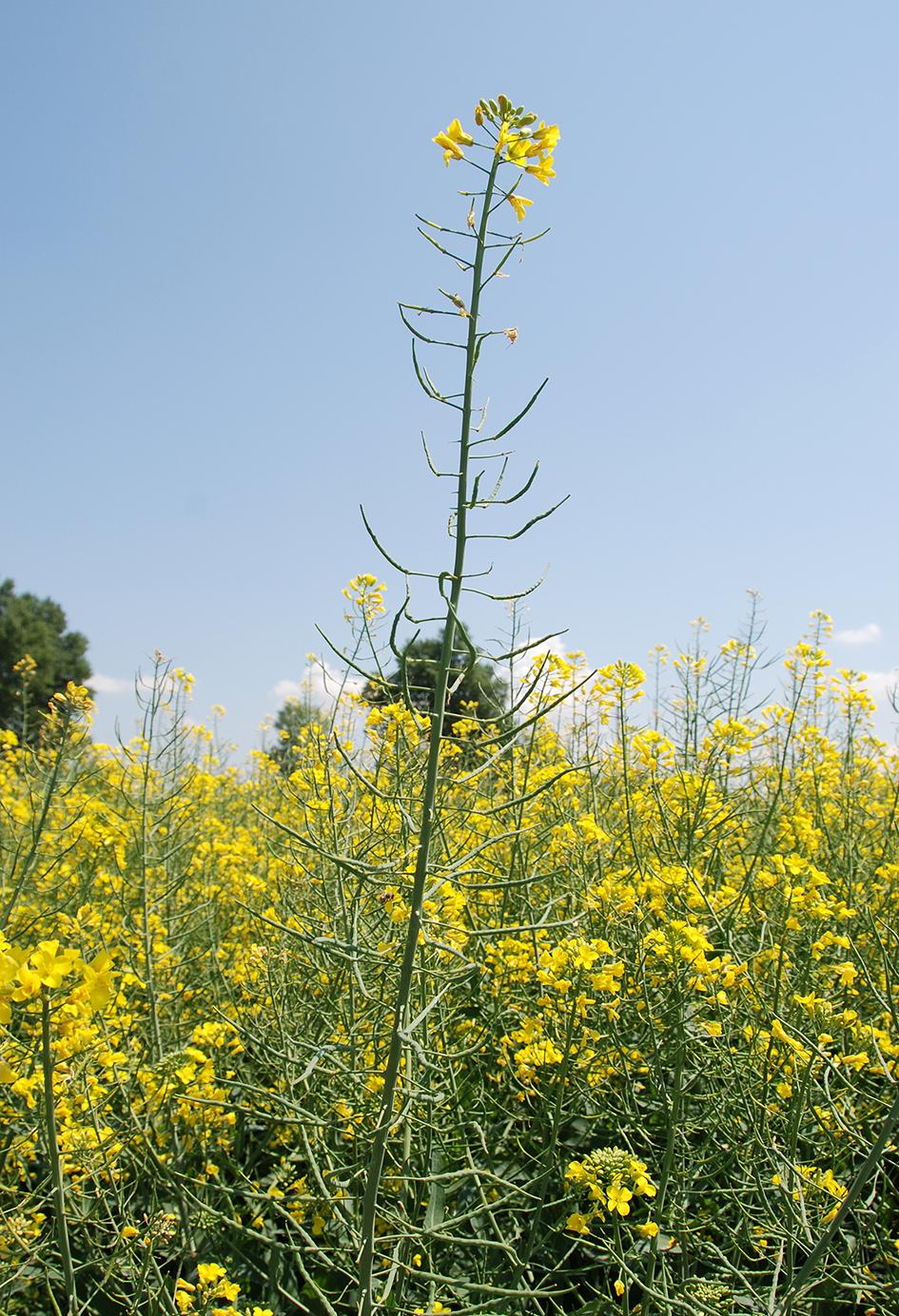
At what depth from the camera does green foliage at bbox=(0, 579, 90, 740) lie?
29703 mm

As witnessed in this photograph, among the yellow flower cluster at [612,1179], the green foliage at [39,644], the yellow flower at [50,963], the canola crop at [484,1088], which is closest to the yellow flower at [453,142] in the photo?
the canola crop at [484,1088]

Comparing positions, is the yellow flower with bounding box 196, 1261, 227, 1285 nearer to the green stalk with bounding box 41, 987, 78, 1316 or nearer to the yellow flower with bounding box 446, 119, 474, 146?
the green stalk with bounding box 41, 987, 78, 1316

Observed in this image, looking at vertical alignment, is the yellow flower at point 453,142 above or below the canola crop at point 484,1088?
above

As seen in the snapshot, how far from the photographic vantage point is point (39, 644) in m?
31.1

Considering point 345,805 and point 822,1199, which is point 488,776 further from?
point 822,1199

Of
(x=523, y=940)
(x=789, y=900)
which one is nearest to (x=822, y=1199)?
(x=789, y=900)

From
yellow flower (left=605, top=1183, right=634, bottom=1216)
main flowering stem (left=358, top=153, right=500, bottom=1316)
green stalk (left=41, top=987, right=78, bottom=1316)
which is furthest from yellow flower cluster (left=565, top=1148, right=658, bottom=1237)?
green stalk (left=41, top=987, right=78, bottom=1316)

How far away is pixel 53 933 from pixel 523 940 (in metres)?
1.71

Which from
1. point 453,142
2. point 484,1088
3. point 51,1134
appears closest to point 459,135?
point 453,142

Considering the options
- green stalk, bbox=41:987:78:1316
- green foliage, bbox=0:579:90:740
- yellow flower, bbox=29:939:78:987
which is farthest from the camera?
green foliage, bbox=0:579:90:740

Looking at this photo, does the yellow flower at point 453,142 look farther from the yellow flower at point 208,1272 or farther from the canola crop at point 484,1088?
the yellow flower at point 208,1272

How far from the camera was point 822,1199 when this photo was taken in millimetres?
2010

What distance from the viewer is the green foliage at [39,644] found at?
2970cm

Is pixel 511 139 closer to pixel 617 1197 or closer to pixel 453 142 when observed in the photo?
pixel 453 142
